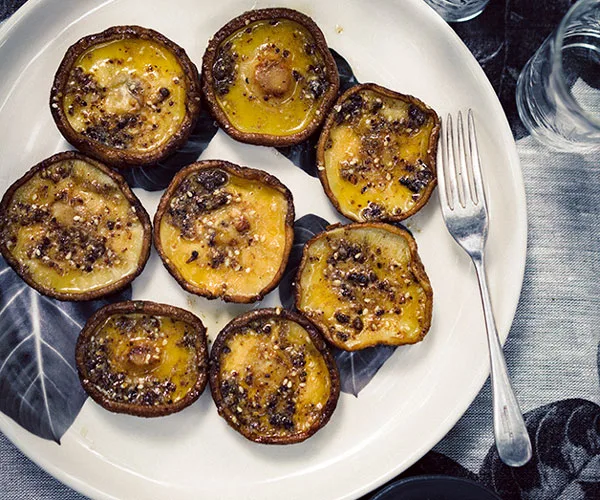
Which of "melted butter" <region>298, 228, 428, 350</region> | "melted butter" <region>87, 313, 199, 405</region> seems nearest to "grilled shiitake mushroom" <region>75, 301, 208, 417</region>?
"melted butter" <region>87, 313, 199, 405</region>

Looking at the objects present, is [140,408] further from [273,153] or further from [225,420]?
[273,153]

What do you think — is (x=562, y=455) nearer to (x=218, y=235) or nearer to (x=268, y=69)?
(x=218, y=235)

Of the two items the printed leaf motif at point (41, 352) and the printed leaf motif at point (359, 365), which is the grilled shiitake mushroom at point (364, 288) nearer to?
the printed leaf motif at point (359, 365)

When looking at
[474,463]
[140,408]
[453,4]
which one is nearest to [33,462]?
[140,408]

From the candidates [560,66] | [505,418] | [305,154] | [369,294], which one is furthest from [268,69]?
[505,418]

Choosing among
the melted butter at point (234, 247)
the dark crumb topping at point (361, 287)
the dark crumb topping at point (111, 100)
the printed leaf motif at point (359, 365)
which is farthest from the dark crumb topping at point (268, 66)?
the printed leaf motif at point (359, 365)

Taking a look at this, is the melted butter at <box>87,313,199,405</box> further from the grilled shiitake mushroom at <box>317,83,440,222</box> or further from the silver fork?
the silver fork
